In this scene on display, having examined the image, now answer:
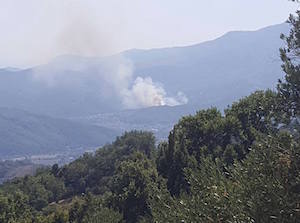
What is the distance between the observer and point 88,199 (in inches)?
1476

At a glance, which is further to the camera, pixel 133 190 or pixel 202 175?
pixel 133 190

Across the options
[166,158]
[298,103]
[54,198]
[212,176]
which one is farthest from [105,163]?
[212,176]

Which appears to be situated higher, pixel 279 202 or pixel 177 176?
pixel 279 202

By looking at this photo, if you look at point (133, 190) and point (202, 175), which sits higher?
point (202, 175)

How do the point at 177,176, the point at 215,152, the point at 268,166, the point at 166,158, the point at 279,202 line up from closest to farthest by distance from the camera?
the point at 279,202, the point at 268,166, the point at 215,152, the point at 177,176, the point at 166,158

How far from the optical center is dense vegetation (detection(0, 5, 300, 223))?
8602 mm

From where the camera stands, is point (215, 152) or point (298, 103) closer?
point (298, 103)

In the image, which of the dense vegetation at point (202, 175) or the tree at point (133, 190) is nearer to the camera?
the dense vegetation at point (202, 175)

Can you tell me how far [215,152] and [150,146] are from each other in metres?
41.1

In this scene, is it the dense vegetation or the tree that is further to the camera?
the tree

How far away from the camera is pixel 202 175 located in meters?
10.5

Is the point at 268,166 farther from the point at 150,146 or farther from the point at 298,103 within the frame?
the point at 150,146

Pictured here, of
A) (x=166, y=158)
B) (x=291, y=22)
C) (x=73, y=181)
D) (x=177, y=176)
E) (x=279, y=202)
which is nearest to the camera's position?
(x=279, y=202)

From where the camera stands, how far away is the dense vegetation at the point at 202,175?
339 inches
